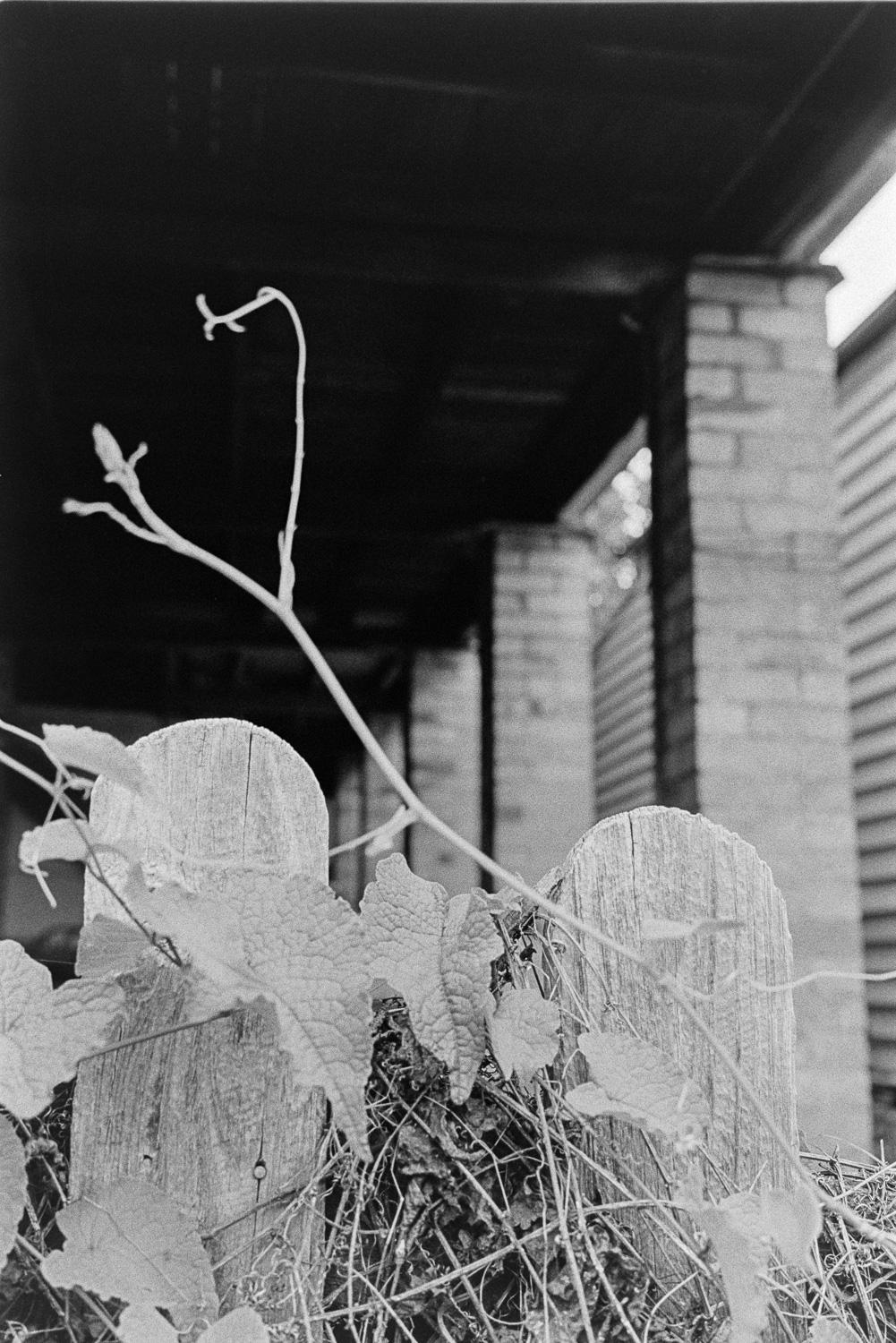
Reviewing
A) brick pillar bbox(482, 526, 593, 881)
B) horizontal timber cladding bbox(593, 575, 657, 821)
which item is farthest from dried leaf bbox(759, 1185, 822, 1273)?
horizontal timber cladding bbox(593, 575, 657, 821)

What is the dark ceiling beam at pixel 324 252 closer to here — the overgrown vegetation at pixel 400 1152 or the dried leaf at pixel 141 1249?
the overgrown vegetation at pixel 400 1152

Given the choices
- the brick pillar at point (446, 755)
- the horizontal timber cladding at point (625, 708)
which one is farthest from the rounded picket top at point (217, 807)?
the horizontal timber cladding at point (625, 708)

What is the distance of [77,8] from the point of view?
2893 millimetres

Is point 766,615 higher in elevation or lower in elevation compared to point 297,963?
higher

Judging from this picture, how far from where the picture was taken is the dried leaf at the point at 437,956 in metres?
0.79

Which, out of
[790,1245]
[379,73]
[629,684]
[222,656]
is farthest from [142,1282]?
[222,656]

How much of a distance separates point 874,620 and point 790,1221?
4.67 m

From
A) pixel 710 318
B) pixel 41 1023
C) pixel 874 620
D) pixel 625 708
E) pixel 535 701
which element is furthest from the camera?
pixel 625 708

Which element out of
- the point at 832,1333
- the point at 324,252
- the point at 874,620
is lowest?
the point at 832,1333

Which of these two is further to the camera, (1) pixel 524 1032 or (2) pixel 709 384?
(2) pixel 709 384

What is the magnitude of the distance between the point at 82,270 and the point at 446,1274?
3.72m

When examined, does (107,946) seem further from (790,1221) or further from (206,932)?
(790,1221)

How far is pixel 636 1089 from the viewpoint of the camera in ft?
2.54

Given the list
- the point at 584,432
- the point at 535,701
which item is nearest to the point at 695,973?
the point at 584,432
